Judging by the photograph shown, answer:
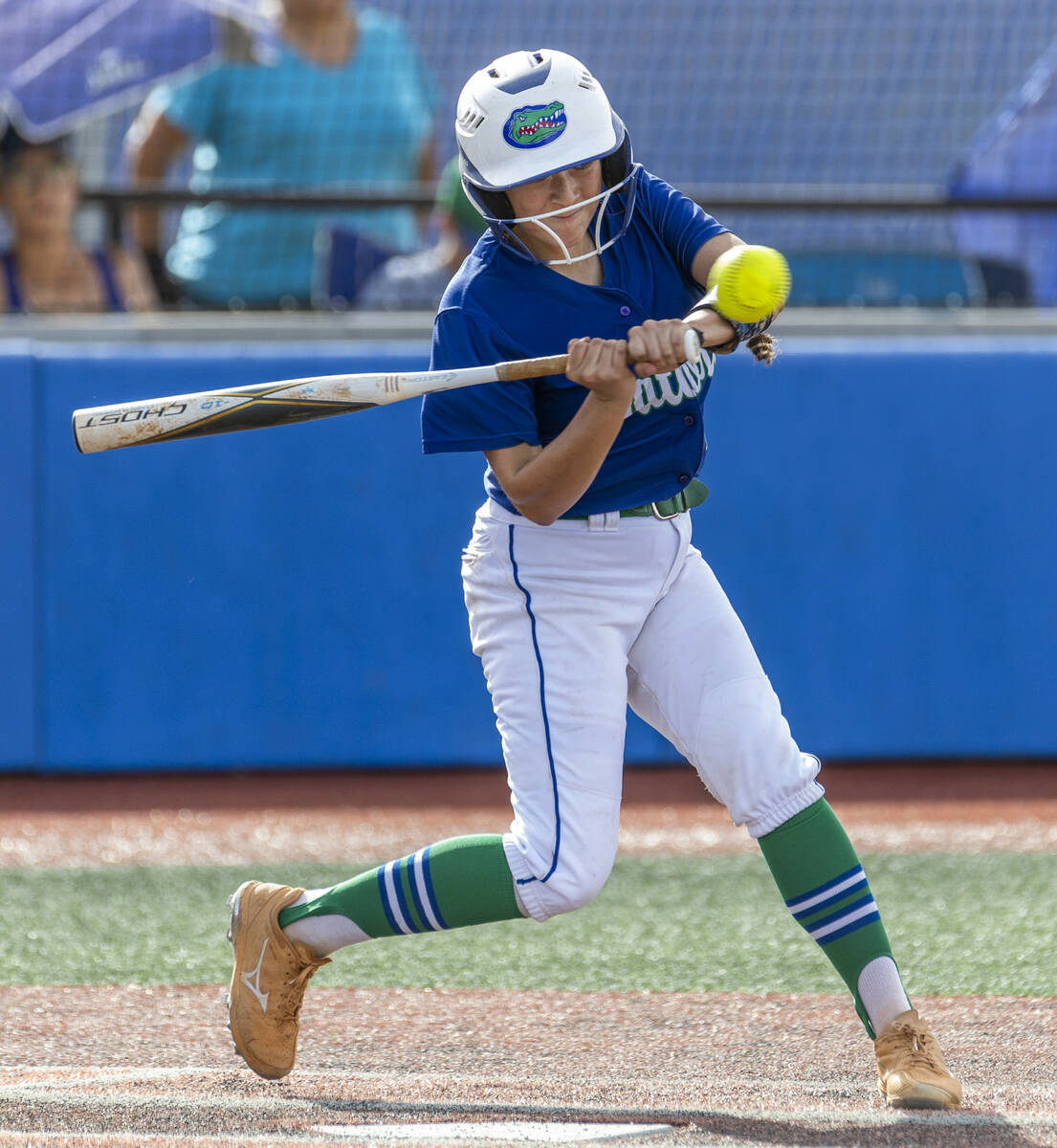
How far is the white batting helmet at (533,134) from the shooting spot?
2.58m

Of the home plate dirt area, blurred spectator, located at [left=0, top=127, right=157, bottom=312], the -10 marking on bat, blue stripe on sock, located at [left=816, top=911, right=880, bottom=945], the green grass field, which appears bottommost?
the green grass field

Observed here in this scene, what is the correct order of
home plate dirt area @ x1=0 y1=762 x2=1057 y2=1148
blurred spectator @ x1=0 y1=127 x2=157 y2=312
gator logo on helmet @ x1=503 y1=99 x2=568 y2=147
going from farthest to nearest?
blurred spectator @ x1=0 y1=127 x2=157 y2=312 → gator logo on helmet @ x1=503 y1=99 x2=568 y2=147 → home plate dirt area @ x1=0 y1=762 x2=1057 y2=1148

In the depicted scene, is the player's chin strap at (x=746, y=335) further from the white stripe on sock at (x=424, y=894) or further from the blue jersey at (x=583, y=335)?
the white stripe on sock at (x=424, y=894)

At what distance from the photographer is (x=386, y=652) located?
5.74 m

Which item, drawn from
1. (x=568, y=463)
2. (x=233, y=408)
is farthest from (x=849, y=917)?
(x=233, y=408)

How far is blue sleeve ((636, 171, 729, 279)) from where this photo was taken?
278cm

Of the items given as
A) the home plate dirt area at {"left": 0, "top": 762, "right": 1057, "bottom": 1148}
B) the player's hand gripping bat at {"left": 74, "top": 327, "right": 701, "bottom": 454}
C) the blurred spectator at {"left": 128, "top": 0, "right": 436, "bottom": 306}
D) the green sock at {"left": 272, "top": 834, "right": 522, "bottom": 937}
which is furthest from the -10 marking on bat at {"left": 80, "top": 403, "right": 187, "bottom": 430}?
Answer: the blurred spectator at {"left": 128, "top": 0, "right": 436, "bottom": 306}

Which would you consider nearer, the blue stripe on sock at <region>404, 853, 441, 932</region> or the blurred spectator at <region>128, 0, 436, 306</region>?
the blue stripe on sock at <region>404, 853, 441, 932</region>

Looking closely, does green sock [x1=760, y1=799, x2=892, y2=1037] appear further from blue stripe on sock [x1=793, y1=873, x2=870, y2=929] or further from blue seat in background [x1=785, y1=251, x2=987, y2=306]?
blue seat in background [x1=785, y1=251, x2=987, y2=306]

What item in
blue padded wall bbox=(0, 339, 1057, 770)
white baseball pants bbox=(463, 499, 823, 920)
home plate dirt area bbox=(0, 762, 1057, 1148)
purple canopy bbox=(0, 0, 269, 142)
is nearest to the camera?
home plate dirt area bbox=(0, 762, 1057, 1148)

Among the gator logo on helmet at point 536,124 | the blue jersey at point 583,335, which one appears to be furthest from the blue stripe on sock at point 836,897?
the gator logo on helmet at point 536,124

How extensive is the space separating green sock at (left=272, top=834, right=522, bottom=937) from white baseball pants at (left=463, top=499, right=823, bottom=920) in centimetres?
4

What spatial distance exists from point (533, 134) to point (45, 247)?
4209 mm

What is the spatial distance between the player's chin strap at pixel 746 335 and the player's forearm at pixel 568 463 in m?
0.20
